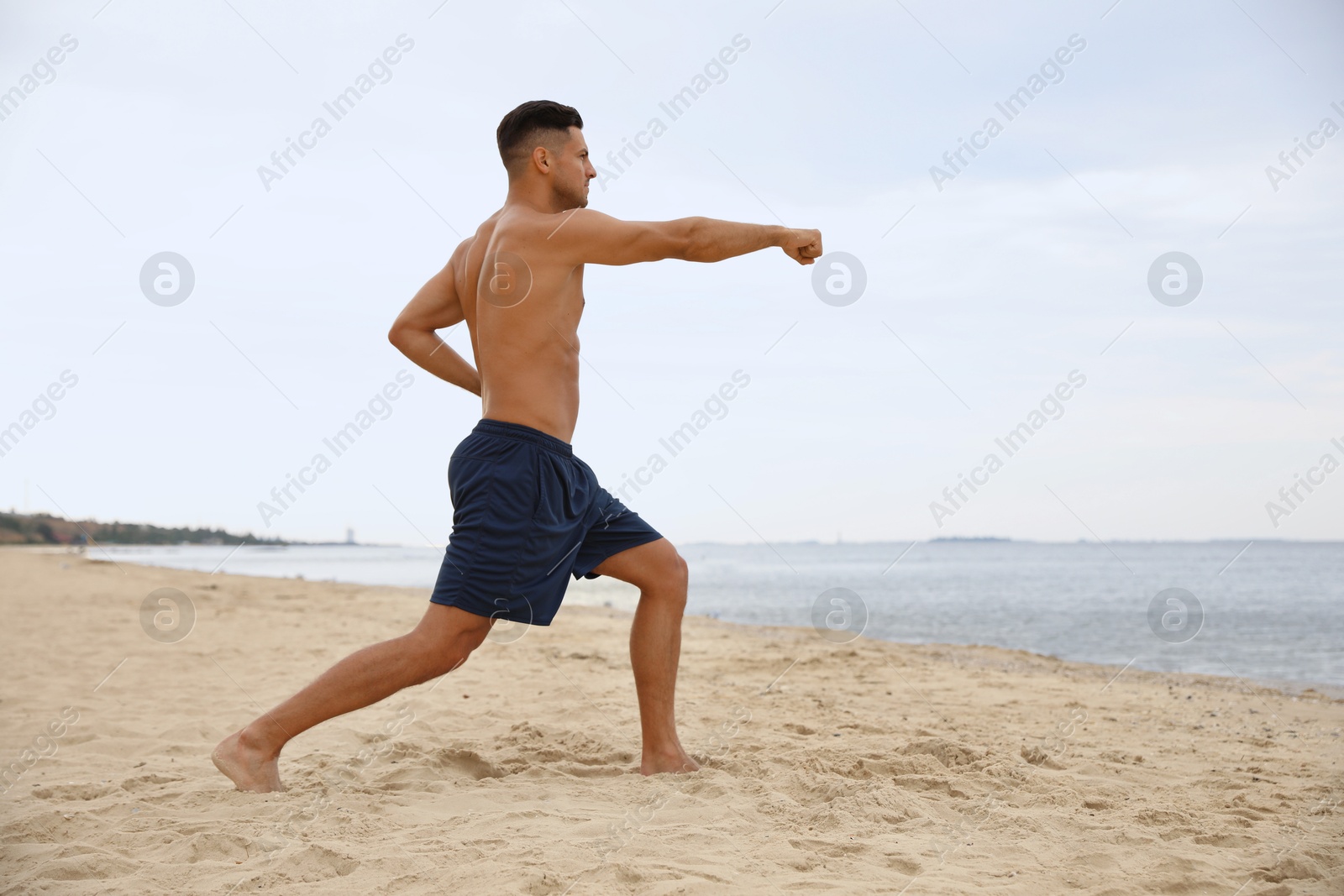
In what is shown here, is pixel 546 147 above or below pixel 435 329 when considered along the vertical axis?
above

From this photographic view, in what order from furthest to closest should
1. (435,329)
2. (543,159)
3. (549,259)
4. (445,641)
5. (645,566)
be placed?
(435,329), (645,566), (543,159), (549,259), (445,641)

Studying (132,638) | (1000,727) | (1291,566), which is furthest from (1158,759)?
(1291,566)

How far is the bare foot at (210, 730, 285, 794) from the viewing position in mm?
2676

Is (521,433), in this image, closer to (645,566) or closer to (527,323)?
(527,323)

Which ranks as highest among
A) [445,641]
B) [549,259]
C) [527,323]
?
[549,259]

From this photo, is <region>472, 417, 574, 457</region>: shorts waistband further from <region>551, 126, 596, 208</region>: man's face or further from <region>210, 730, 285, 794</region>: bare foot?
<region>210, 730, 285, 794</region>: bare foot

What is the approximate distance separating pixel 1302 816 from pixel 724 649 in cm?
452

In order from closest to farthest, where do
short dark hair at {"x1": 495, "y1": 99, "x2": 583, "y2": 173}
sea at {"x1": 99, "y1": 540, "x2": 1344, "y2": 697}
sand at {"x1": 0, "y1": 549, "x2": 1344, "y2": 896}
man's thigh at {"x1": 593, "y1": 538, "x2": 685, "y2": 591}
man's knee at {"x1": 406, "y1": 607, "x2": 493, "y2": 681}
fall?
sand at {"x1": 0, "y1": 549, "x2": 1344, "y2": 896}, man's knee at {"x1": 406, "y1": 607, "x2": 493, "y2": 681}, short dark hair at {"x1": 495, "y1": 99, "x2": 583, "y2": 173}, man's thigh at {"x1": 593, "y1": 538, "x2": 685, "y2": 591}, sea at {"x1": 99, "y1": 540, "x2": 1344, "y2": 697}

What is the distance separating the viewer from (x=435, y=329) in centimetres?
317

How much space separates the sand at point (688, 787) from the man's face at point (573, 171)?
1922 mm

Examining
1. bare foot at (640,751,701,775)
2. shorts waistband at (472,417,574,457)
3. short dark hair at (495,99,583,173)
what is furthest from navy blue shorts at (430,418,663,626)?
short dark hair at (495,99,583,173)

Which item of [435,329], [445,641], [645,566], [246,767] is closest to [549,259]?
[435,329]

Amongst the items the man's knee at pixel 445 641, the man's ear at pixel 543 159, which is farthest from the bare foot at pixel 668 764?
the man's ear at pixel 543 159

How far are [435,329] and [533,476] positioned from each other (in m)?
Answer: 0.81
